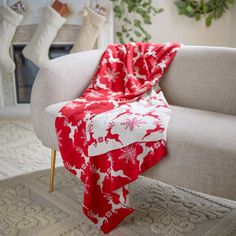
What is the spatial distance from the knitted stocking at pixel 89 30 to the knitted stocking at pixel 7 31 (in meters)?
0.46

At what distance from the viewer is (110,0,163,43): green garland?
9.05 ft

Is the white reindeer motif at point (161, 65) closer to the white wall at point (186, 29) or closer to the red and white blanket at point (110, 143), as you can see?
the red and white blanket at point (110, 143)

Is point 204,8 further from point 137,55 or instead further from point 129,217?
point 129,217

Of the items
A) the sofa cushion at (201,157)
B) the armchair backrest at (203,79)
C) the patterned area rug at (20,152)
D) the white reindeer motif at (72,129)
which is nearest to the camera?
the sofa cushion at (201,157)

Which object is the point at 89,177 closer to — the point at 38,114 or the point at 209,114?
the point at 38,114

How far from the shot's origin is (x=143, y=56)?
1971 millimetres

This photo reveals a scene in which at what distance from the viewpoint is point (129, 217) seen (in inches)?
63.5

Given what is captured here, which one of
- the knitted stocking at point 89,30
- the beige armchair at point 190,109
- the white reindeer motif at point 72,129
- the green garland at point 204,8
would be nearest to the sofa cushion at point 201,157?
the beige armchair at point 190,109

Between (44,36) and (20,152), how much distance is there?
2.95ft

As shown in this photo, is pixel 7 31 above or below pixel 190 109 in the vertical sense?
above

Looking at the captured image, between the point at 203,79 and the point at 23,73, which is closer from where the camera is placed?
the point at 203,79

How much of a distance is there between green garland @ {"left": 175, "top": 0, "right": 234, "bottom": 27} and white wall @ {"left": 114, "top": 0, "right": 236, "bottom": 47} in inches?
2.1

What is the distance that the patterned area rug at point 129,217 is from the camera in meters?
1.53

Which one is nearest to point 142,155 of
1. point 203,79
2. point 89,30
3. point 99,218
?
point 99,218
